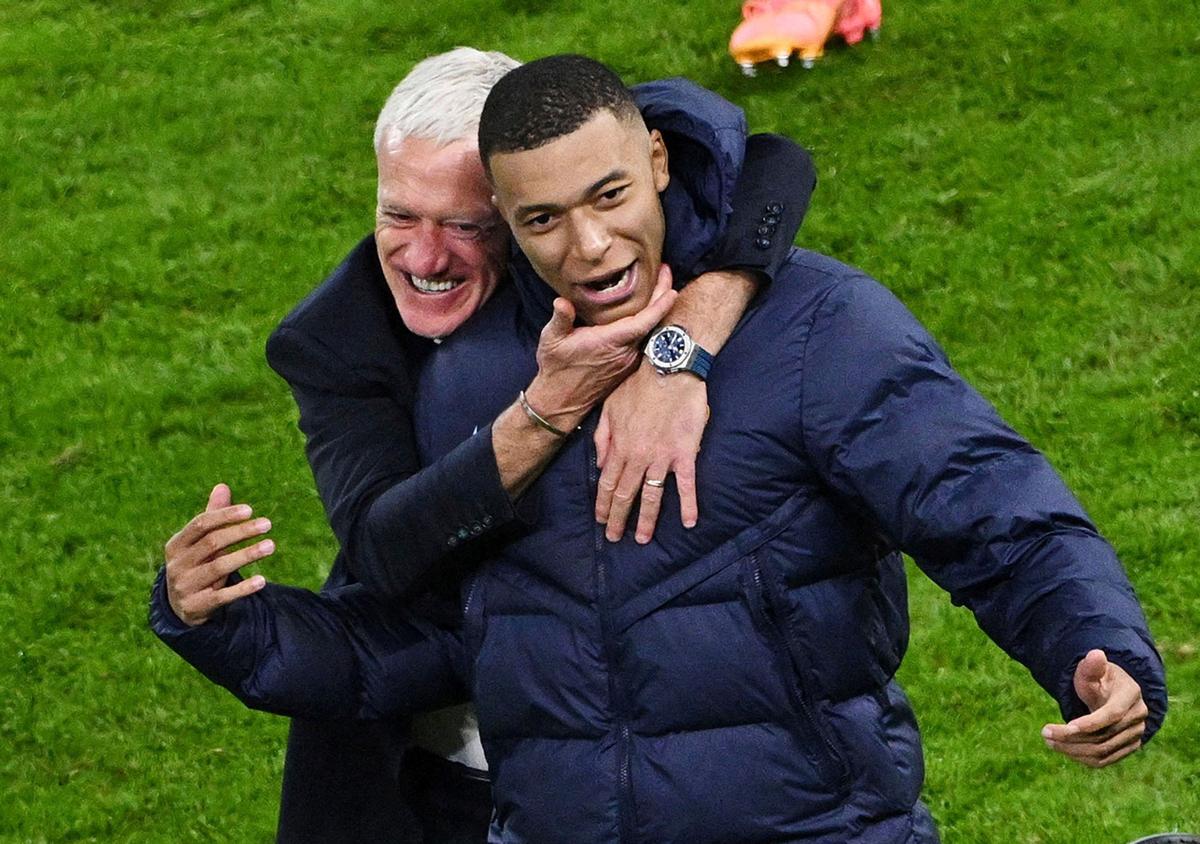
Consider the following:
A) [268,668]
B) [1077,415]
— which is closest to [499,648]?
[268,668]

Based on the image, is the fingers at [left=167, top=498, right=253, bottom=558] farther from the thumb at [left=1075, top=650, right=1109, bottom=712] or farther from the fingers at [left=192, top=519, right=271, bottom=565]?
the thumb at [left=1075, top=650, right=1109, bottom=712]

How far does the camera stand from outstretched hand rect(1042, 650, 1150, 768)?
2.94 metres

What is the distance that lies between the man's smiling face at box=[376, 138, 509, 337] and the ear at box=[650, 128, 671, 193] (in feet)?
1.32

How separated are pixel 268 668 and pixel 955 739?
3.03 metres

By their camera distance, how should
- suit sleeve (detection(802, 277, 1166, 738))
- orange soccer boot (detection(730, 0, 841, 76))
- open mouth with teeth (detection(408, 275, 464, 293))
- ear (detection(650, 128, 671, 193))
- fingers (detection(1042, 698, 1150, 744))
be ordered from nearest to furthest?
fingers (detection(1042, 698, 1150, 744))
suit sleeve (detection(802, 277, 1166, 738))
ear (detection(650, 128, 671, 193))
open mouth with teeth (detection(408, 275, 464, 293))
orange soccer boot (detection(730, 0, 841, 76))

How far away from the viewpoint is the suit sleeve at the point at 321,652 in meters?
3.73

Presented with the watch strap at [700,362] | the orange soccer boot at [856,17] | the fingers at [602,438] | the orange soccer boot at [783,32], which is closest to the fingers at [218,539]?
the fingers at [602,438]

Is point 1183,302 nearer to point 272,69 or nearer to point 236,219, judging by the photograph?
point 236,219

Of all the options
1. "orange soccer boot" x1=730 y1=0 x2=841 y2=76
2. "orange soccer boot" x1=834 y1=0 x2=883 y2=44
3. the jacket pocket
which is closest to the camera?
the jacket pocket

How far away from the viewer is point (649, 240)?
11.3 ft

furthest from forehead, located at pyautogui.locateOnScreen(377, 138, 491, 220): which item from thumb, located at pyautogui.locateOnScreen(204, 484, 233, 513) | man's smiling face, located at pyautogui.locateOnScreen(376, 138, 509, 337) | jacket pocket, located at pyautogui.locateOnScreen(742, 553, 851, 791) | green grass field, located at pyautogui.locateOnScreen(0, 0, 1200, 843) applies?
green grass field, located at pyautogui.locateOnScreen(0, 0, 1200, 843)

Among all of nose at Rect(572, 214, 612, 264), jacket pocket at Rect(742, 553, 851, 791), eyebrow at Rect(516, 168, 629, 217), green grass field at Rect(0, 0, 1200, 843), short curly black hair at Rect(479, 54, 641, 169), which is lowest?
green grass field at Rect(0, 0, 1200, 843)

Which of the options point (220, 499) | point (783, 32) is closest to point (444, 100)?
point (220, 499)

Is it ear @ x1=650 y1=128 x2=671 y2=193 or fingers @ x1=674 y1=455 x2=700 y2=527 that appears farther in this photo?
ear @ x1=650 y1=128 x2=671 y2=193
